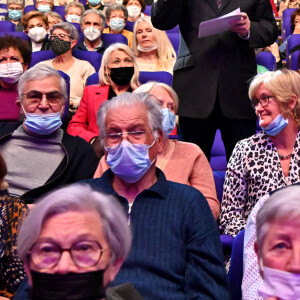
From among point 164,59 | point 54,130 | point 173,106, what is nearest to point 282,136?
point 173,106

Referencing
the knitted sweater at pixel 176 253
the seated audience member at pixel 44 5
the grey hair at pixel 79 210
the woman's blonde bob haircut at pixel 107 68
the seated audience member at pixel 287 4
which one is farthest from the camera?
the seated audience member at pixel 287 4

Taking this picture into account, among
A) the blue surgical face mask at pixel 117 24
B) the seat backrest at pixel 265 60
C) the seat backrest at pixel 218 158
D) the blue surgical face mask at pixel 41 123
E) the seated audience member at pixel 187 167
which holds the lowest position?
the seat backrest at pixel 218 158

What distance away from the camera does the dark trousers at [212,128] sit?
3.14 metres

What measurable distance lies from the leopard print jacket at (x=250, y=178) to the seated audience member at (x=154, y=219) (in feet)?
1.86

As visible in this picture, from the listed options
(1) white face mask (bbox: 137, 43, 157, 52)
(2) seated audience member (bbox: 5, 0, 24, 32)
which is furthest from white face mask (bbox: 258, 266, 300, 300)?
(2) seated audience member (bbox: 5, 0, 24, 32)

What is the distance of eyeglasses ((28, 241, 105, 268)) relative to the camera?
1389mm

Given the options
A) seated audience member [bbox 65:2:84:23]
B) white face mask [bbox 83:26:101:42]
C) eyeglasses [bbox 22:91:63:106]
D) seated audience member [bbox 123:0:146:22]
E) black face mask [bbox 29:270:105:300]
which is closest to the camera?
black face mask [bbox 29:270:105:300]

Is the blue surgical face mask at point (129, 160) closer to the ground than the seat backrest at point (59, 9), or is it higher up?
closer to the ground

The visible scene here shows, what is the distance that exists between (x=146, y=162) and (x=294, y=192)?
2.87 ft

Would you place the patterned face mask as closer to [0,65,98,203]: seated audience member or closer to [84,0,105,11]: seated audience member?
[0,65,98,203]: seated audience member

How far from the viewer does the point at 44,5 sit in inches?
325

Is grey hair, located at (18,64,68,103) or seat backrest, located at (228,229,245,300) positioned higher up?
grey hair, located at (18,64,68,103)

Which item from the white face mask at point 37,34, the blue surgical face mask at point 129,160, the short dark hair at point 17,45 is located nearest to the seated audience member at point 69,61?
the white face mask at point 37,34

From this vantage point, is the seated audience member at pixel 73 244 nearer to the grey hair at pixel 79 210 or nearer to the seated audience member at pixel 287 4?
the grey hair at pixel 79 210
